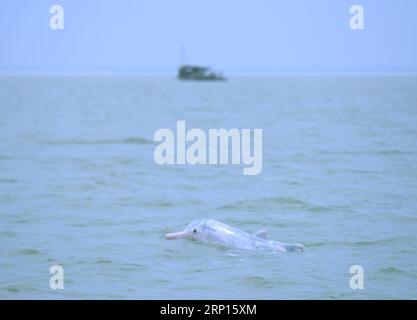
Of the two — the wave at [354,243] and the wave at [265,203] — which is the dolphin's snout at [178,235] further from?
the wave at [265,203]

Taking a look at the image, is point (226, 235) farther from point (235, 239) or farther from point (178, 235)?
point (178, 235)

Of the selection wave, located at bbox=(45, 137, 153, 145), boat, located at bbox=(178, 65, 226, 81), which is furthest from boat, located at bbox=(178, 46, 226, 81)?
wave, located at bbox=(45, 137, 153, 145)

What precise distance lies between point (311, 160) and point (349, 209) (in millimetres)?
10444

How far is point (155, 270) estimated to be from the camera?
56.1 feet

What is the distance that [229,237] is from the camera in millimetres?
18625

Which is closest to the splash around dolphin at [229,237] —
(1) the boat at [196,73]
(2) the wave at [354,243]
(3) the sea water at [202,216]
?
(3) the sea water at [202,216]

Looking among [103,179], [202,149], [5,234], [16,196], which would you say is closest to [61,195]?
[16,196]

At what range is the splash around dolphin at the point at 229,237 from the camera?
59.5 ft

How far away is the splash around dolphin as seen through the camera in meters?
18.1

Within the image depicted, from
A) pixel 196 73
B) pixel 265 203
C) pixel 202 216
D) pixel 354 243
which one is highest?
pixel 196 73

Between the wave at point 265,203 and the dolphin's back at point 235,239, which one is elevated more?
the wave at point 265,203

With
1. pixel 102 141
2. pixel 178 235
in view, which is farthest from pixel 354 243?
pixel 102 141

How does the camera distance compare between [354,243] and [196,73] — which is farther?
[196,73]
